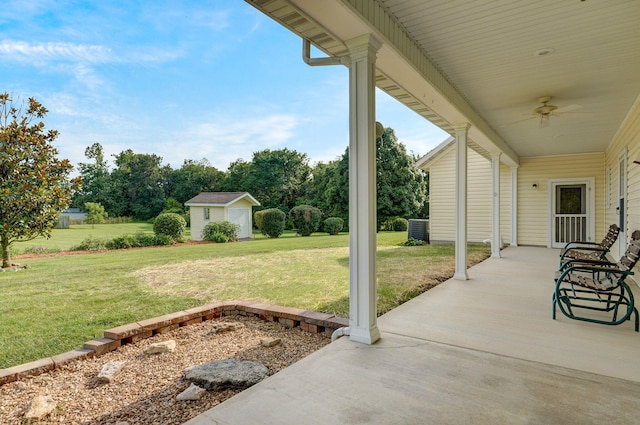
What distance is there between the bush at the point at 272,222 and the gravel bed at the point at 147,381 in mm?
12454

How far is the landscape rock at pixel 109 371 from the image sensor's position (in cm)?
250

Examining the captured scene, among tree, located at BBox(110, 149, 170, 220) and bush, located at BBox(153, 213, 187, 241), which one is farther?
tree, located at BBox(110, 149, 170, 220)

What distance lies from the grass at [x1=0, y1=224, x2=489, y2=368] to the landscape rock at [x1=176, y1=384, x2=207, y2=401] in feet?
5.18

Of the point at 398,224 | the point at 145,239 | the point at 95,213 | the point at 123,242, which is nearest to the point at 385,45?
the point at 123,242

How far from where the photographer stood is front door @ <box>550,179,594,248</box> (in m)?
9.47

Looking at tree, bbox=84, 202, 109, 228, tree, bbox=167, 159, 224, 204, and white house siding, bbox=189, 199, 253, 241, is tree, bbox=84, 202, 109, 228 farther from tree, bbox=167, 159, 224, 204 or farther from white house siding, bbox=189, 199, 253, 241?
tree, bbox=167, 159, 224, 204

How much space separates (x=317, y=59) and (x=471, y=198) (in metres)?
9.34

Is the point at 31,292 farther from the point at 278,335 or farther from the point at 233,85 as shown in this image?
the point at 233,85

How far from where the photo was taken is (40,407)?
212cm

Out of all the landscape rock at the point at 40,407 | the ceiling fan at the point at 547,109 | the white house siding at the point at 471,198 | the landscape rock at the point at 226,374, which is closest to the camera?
the landscape rock at the point at 40,407

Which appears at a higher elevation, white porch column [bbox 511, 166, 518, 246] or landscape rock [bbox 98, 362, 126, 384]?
white porch column [bbox 511, 166, 518, 246]

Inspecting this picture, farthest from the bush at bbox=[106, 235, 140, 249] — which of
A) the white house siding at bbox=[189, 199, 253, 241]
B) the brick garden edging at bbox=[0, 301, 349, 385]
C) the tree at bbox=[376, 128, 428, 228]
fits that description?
A: the tree at bbox=[376, 128, 428, 228]

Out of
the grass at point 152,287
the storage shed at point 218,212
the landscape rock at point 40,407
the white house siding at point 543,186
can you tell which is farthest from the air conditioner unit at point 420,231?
the landscape rock at point 40,407

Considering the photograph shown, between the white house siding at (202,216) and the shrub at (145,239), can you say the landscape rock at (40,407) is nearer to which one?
the shrub at (145,239)
